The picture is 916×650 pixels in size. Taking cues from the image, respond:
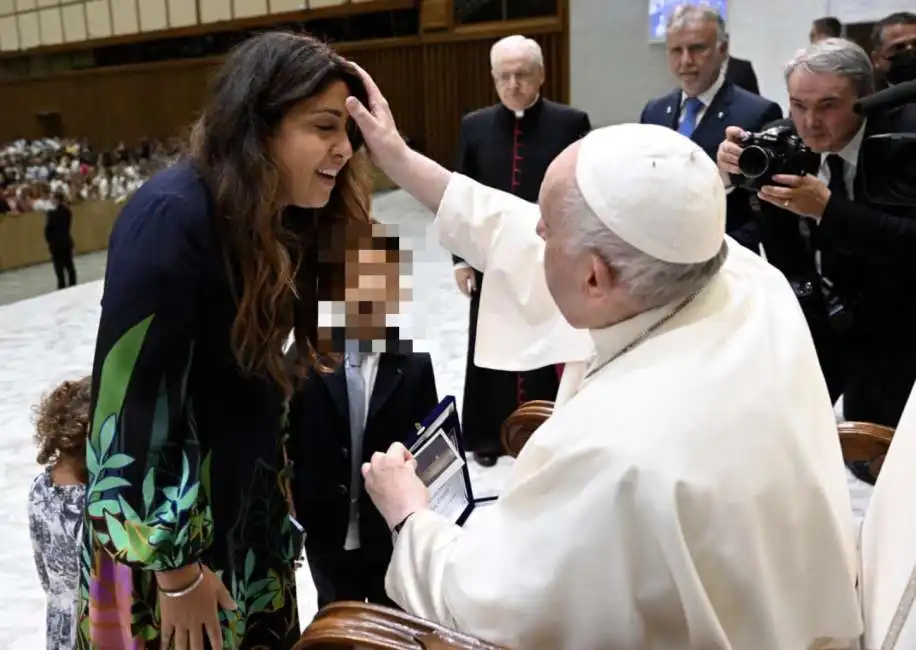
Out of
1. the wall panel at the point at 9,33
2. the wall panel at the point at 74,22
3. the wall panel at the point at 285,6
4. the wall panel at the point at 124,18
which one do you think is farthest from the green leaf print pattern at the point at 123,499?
the wall panel at the point at 9,33

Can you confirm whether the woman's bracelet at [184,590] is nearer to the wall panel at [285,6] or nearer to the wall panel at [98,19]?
the wall panel at [285,6]

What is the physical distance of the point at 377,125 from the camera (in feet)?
5.00

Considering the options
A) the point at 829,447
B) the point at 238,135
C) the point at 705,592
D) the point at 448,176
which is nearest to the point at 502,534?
the point at 705,592

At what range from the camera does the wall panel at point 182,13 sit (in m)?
11.9

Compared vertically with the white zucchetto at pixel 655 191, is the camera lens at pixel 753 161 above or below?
below

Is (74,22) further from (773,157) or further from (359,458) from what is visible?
(359,458)

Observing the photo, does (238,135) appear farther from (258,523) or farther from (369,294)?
(258,523)

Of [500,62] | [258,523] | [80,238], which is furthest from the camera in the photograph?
[80,238]

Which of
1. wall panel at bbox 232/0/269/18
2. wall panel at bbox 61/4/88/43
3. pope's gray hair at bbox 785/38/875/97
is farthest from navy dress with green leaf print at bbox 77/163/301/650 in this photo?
wall panel at bbox 61/4/88/43

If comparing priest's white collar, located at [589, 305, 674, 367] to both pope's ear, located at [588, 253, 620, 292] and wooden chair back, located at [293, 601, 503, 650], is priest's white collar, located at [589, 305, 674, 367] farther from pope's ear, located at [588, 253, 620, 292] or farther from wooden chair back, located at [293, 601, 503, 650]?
wooden chair back, located at [293, 601, 503, 650]

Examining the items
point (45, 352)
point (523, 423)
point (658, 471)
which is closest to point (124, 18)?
point (45, 352)

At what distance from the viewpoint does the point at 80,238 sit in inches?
344

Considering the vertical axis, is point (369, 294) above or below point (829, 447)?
above

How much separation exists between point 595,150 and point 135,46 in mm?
13537
